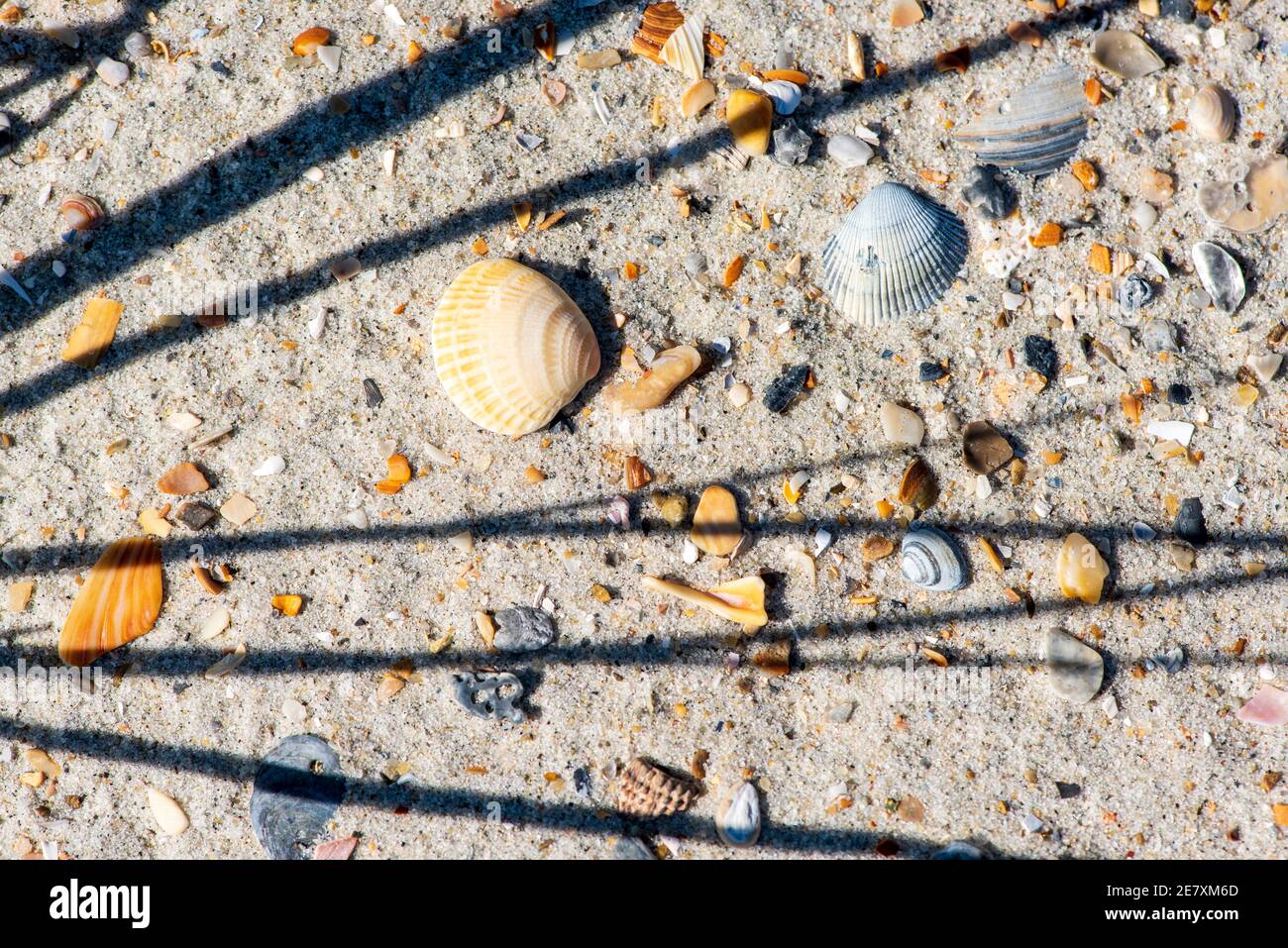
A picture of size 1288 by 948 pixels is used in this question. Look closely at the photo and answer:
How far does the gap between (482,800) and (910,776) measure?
117 cm

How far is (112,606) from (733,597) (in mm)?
1683

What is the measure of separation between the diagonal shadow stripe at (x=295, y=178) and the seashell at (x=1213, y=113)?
1.93ft

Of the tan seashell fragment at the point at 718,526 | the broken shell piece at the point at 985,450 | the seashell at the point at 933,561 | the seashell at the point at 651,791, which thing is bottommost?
the seashell at the point at 651,791

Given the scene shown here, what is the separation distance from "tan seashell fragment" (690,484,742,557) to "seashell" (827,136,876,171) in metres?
1.00

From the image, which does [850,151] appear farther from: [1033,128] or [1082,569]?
[1082,569]

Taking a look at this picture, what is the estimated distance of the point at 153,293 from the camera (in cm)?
246

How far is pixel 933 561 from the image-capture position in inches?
94.4

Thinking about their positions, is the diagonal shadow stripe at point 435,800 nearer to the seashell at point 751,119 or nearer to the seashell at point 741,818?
the seashell at point 741,818

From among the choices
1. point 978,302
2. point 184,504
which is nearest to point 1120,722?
point 978,302

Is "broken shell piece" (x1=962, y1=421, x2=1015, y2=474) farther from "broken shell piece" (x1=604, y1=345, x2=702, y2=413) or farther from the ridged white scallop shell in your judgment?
the ridged white scallop shell

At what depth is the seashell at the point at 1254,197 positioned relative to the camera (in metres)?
2.50

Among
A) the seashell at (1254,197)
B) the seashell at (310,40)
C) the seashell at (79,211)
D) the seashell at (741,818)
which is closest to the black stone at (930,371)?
the seashell at (1254,197)

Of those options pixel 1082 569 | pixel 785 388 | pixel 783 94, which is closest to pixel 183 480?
pixel 785 388

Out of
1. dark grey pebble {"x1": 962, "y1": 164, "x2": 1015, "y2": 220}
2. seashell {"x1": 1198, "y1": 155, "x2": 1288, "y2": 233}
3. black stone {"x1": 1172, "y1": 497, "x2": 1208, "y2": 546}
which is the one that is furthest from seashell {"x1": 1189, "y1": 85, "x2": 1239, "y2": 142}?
black stone {"x1": 1172, "y1": 497, "x2": 1208, "y2": 546}
